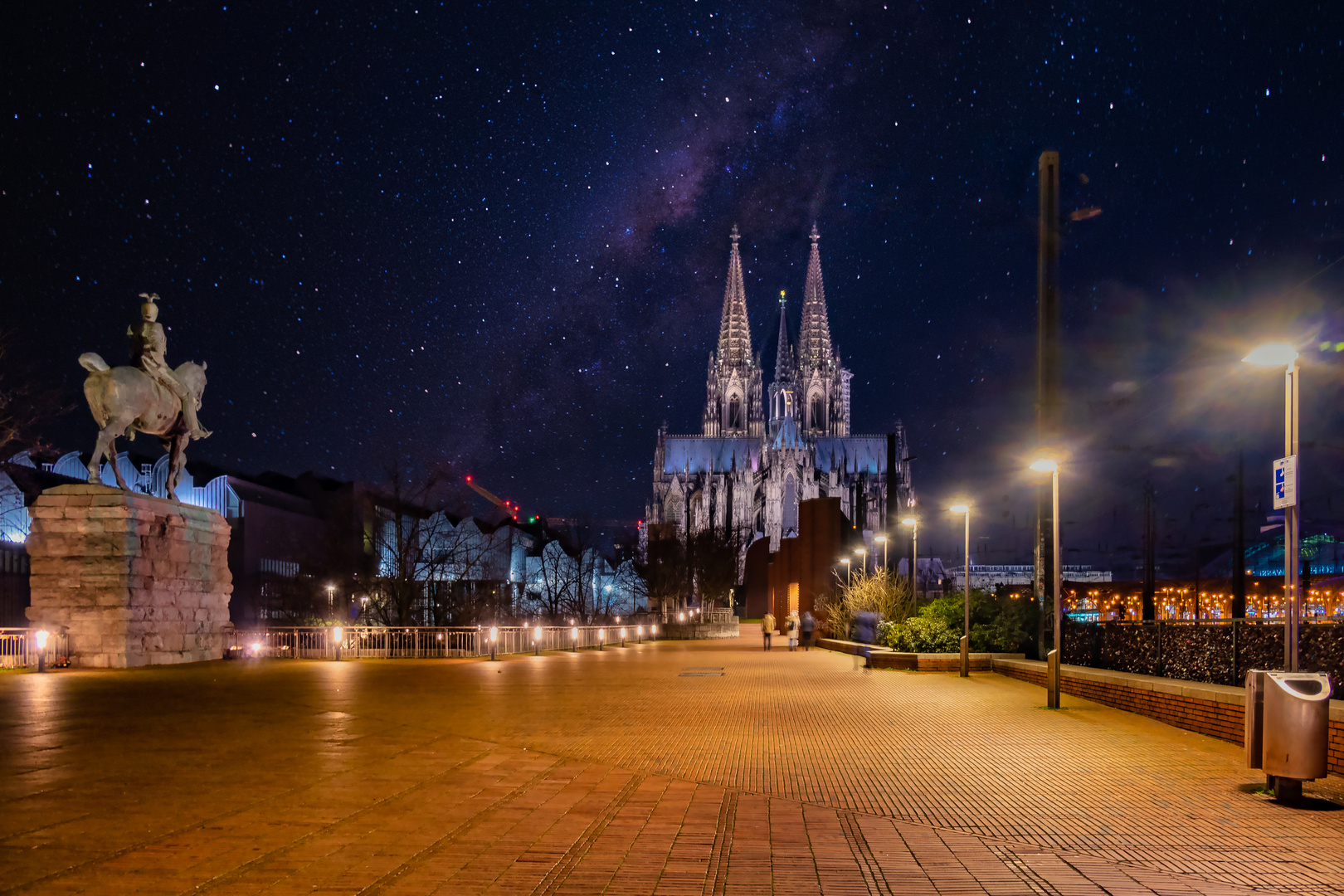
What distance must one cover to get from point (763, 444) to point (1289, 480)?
5280 inches

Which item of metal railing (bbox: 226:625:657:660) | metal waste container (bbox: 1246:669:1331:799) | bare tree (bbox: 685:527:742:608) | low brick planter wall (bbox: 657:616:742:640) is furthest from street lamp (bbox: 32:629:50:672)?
bare tree (bbox: 685:527:742:608)

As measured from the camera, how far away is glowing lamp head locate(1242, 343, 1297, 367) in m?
8.34

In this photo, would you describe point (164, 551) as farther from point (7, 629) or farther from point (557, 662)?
point (557, 662)

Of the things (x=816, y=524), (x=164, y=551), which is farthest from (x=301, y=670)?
(x=816, y=524)

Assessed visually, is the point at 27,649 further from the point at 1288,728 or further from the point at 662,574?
the point at 662,574

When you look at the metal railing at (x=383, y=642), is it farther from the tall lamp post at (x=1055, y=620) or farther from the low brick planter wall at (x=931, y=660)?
the tall lamp post at (x=1055, y=620)

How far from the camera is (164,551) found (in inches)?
793

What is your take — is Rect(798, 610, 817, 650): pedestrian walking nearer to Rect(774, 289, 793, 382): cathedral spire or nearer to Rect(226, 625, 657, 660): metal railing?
Rect(226, 625, 657, 660): metal railing

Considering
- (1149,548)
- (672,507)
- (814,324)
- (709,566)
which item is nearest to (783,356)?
(814,324)

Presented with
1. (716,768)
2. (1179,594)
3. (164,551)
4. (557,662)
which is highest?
(164,551)

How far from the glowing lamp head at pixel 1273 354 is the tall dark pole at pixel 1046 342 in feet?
43.5

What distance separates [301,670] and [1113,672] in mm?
15340

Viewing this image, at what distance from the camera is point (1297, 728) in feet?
24.6

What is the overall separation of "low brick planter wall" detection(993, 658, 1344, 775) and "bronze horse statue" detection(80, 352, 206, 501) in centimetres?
1760
